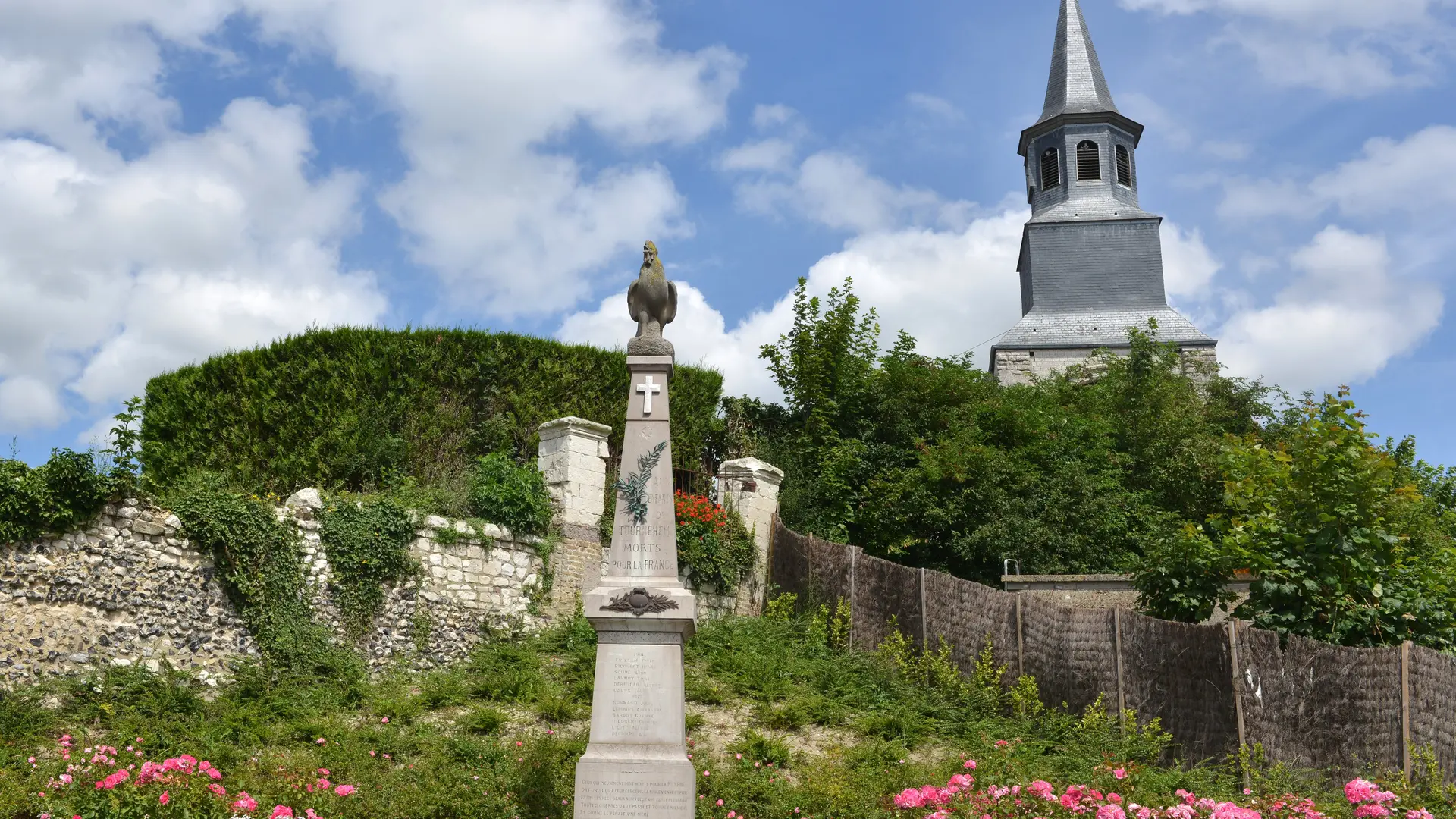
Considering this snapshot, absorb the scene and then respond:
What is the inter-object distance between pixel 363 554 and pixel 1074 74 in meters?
34.3

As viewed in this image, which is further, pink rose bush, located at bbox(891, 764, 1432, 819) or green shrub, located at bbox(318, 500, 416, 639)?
green shrub, located at bbox(318, 500, 416, 639)

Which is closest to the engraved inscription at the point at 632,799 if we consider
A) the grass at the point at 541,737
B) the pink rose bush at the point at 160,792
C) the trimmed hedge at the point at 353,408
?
the grass at the point at 541,737

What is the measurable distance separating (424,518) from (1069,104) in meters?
32.0

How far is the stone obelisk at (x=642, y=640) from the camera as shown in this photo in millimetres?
7324

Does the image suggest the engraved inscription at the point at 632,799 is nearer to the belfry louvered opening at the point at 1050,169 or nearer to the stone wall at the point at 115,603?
the stone wall at the point at 115,603

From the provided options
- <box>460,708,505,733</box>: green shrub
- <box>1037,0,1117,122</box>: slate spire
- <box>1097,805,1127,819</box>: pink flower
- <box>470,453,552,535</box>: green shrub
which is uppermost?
<box>1037,0,1117,122</box>: slate spire

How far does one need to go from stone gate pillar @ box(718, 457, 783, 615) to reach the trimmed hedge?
2.40m

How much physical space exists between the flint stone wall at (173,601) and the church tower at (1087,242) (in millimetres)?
27034

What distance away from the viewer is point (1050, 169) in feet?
127

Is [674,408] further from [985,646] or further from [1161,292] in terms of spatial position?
[1161,292]

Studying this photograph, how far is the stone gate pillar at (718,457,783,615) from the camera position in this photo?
14.6m

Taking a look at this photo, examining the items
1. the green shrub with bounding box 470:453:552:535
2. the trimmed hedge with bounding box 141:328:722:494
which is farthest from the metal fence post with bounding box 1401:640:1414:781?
the trimmed hedge with bounding box 141:328:722:494

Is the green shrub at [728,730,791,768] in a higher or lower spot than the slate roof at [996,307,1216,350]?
lower

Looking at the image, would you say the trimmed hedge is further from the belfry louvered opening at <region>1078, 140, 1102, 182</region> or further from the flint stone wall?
the belfry louvered opening at <region>1078, 140, 1102, 182</region>
